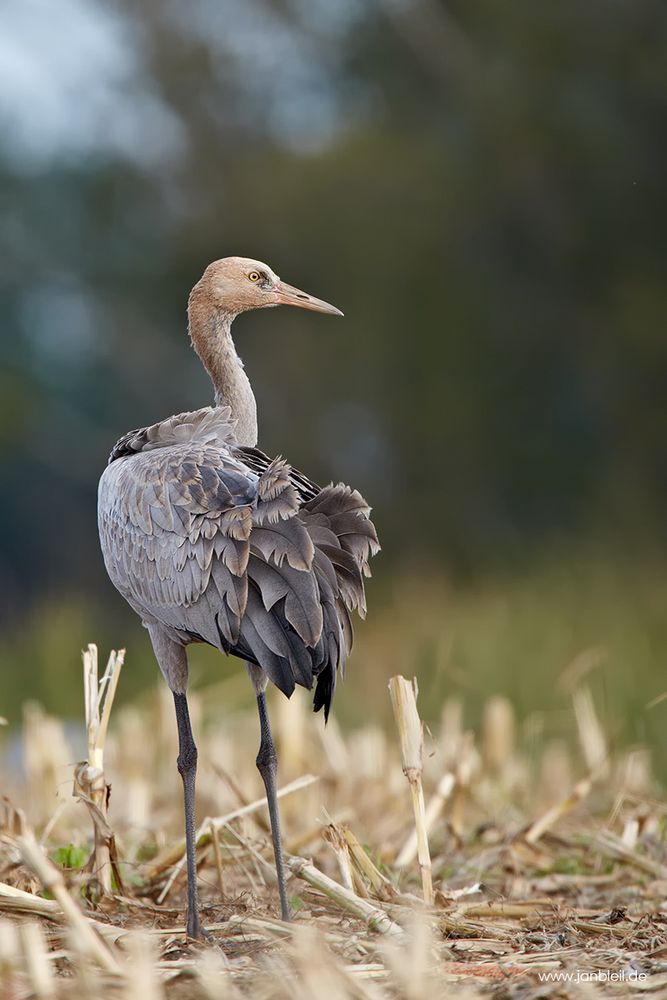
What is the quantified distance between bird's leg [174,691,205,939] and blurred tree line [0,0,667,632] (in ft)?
43.8

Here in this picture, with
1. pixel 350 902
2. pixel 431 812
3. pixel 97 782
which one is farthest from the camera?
pixel 431 812

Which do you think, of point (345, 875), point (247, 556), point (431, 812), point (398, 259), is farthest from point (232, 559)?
point (398, 259)

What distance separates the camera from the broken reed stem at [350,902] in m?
4.11

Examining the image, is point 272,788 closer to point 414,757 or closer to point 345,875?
point 345,875

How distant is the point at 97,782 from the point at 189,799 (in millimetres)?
304

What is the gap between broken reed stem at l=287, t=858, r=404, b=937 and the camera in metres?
4.11

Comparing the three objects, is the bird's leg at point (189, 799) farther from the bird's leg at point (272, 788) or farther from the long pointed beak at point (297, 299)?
the long pointed beak at point (297, 299)

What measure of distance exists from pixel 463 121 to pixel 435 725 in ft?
47.8

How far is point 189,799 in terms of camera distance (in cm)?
481

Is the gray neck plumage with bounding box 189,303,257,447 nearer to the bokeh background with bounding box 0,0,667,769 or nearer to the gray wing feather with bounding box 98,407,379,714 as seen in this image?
the gray wing feather with bounding box 98,407,379,714

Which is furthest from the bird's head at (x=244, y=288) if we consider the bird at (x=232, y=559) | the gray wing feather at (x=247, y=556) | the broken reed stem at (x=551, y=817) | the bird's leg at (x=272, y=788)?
the broken reed stem at (x=551, y=817)

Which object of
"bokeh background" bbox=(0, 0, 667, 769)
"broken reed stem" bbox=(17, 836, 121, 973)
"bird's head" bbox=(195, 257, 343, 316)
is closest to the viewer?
"broken reed stem" bbox=(17, 836, 121, 973)

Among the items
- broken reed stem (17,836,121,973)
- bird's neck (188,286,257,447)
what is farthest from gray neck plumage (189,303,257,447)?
broken reed stem (17,836,121,973)

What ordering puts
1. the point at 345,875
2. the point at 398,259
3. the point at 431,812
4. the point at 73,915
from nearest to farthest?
the point at 73,915
the point at 345,875
the point at 431,812
the point at 398,259
